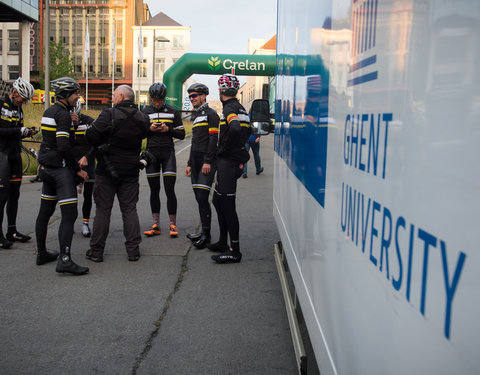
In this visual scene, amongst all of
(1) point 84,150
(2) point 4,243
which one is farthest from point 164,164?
(2) point 4,243

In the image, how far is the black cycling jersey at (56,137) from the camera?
16.2ft

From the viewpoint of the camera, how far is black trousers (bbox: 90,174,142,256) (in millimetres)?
5484

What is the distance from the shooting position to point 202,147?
625 centimetres

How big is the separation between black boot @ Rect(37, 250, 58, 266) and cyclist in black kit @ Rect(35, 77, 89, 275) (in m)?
0.27

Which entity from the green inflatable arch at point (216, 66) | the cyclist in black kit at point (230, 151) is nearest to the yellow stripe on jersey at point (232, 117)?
the cyclist in black kit at point (230, 151)

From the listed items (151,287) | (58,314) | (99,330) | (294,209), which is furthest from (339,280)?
(151,287)

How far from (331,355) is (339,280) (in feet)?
1.00

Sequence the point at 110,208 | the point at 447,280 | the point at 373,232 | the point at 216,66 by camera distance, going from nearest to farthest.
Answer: the point at 447,280
the point at 373,232
the point at 110,208
the point at 216,66

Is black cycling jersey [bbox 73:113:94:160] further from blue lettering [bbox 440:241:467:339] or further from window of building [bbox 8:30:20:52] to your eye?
window of building [bbox 8:30:20:52]

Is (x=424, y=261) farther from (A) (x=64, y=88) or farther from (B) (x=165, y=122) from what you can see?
(B) (x=165, y=122)

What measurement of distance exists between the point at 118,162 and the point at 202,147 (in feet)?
3.91

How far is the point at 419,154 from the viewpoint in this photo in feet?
3.34

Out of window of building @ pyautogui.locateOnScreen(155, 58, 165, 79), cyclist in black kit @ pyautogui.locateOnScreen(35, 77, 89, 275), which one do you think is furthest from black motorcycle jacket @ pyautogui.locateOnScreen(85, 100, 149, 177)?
window of building @ pyautogui.locateOnScreen(155, 58, 165, 79)

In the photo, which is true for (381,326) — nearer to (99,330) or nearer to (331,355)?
Result: (331,355)
